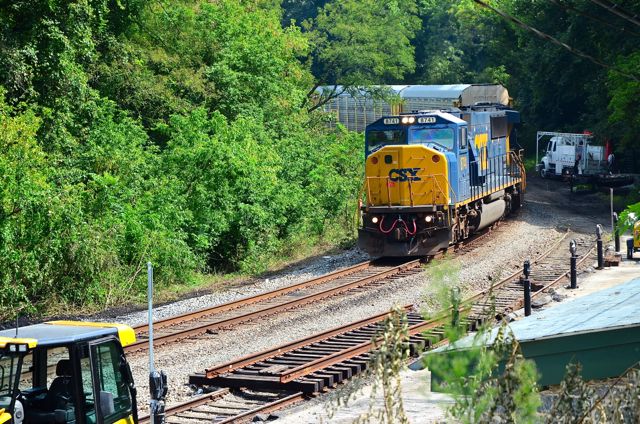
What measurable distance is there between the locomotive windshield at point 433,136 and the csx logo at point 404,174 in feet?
3.05

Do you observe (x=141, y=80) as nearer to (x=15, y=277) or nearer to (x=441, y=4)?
(x=15, y=277)

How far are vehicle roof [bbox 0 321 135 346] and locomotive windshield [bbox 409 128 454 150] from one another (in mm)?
15687

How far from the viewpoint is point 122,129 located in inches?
1046

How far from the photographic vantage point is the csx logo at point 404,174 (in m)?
22.4

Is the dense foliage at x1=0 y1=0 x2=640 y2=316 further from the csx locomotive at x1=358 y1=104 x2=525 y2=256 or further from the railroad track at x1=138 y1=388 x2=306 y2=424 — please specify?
the railroad track at x1=138 y1=388 x2=306 y2=424

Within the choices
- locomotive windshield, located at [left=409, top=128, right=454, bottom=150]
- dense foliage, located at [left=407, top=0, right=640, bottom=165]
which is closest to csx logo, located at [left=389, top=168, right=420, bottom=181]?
locomotive windshield, located at [left=409, top=128, right=454, bottom=150]

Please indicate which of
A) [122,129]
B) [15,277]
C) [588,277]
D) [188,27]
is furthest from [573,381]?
[188,27]

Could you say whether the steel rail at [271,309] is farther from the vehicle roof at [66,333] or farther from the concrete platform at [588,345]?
the concrete platform at [588,345]

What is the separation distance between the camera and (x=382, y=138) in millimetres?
23422

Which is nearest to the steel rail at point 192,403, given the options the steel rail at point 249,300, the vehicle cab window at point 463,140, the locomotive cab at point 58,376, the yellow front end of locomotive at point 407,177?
the locomotive cab at point 58,376

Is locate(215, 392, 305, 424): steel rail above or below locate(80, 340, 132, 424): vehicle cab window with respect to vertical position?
below

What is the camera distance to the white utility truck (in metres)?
43.6

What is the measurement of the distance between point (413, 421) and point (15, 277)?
10412 mm

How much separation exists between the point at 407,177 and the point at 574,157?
24.1 meters
